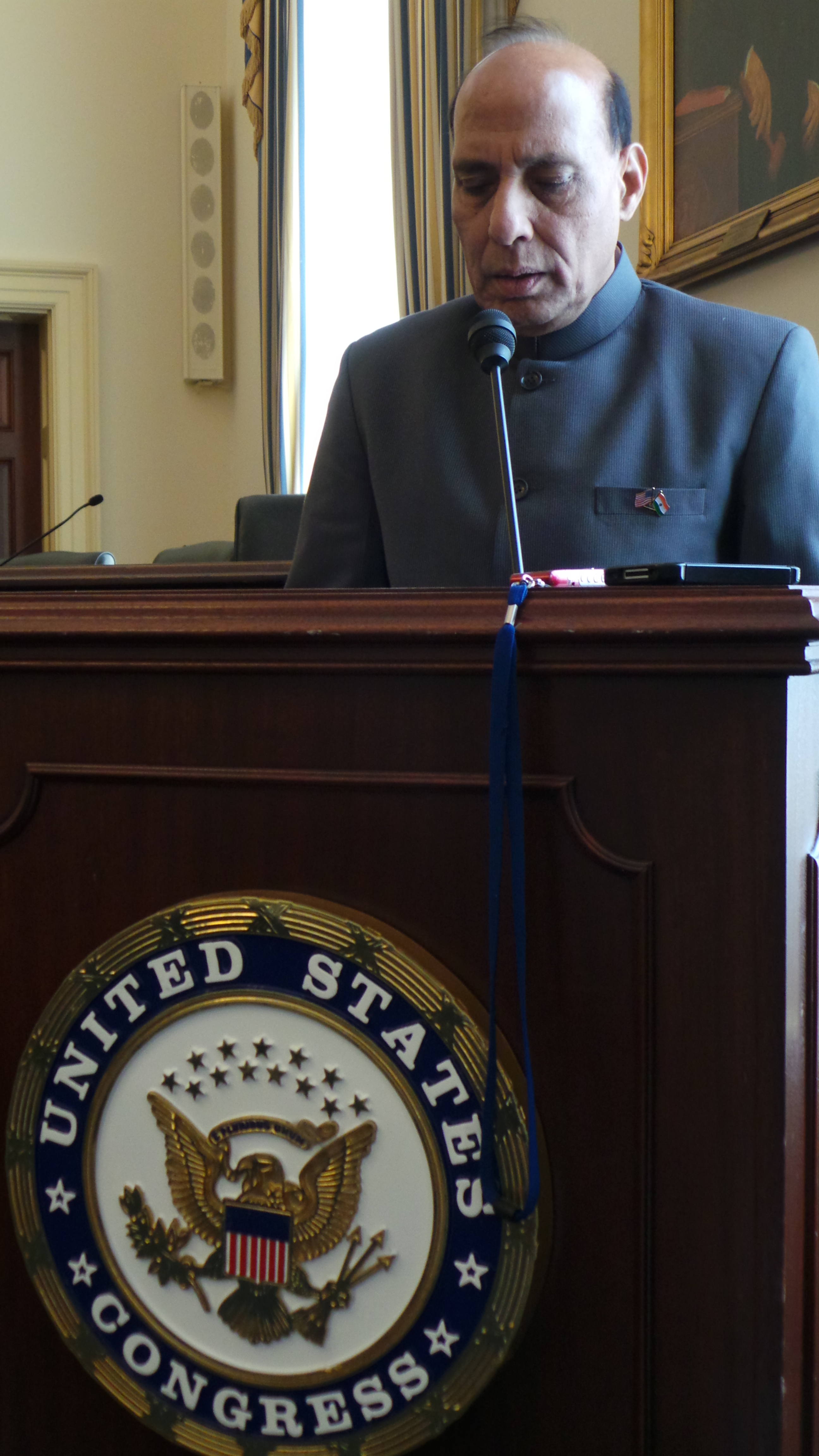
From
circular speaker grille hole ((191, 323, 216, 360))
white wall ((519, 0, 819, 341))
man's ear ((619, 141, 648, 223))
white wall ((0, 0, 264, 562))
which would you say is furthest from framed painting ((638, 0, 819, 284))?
circular speaker grille hole ((191, 323, 216, 360))

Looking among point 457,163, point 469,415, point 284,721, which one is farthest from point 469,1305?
point 457,163

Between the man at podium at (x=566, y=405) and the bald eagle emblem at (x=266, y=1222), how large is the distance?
68 cm

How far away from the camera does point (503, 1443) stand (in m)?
0.83

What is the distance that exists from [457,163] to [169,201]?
18.3ft

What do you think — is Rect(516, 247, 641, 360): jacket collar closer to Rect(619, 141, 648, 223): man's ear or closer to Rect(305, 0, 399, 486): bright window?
Rect(619, 141, 648, 223): man's ear

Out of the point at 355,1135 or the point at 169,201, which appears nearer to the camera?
the point at 355,1135

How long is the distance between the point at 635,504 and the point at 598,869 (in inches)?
28.4

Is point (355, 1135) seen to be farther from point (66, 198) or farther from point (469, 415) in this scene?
point (66, 198)

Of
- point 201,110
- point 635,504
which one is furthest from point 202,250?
point 635,504

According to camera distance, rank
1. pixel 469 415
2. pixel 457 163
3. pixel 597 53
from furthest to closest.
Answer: pixel 597 53 < pixel 469 415 < pixel 457 163

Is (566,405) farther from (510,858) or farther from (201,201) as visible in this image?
(201,201)

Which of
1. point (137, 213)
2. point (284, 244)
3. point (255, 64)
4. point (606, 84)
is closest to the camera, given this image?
point (606, 84)

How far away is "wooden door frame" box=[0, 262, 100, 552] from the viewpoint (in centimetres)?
644

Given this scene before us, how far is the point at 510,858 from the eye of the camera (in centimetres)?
79
